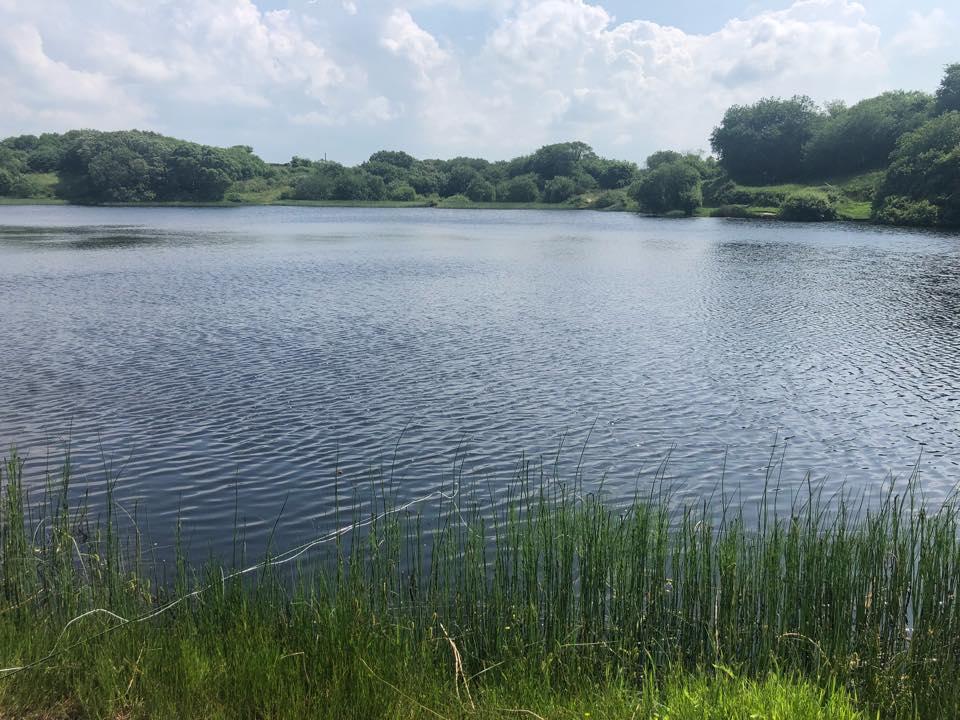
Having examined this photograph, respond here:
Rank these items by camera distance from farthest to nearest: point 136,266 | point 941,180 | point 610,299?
point 941,180
point 136,266
point 610,299

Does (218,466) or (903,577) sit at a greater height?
(903,577)

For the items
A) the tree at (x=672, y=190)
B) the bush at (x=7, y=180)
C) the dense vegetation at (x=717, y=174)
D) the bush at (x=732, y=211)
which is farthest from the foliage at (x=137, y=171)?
the bush at (x=732, y=211)


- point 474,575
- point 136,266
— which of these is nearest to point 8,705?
point 474,575

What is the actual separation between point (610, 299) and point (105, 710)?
3770cm

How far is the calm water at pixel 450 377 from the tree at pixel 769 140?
113395 mm

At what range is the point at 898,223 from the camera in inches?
3907

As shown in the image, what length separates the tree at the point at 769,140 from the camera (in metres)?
159

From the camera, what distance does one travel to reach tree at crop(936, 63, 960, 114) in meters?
128

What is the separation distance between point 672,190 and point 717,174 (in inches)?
1347

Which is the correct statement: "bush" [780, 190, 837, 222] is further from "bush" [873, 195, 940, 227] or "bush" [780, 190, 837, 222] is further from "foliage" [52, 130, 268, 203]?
"foliage" [52, 130, 268, 203]

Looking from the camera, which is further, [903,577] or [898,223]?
[898,223]

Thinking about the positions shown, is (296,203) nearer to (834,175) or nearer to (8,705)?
(834,175)

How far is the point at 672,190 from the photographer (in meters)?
142

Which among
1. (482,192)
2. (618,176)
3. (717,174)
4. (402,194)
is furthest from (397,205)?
(717,174)
